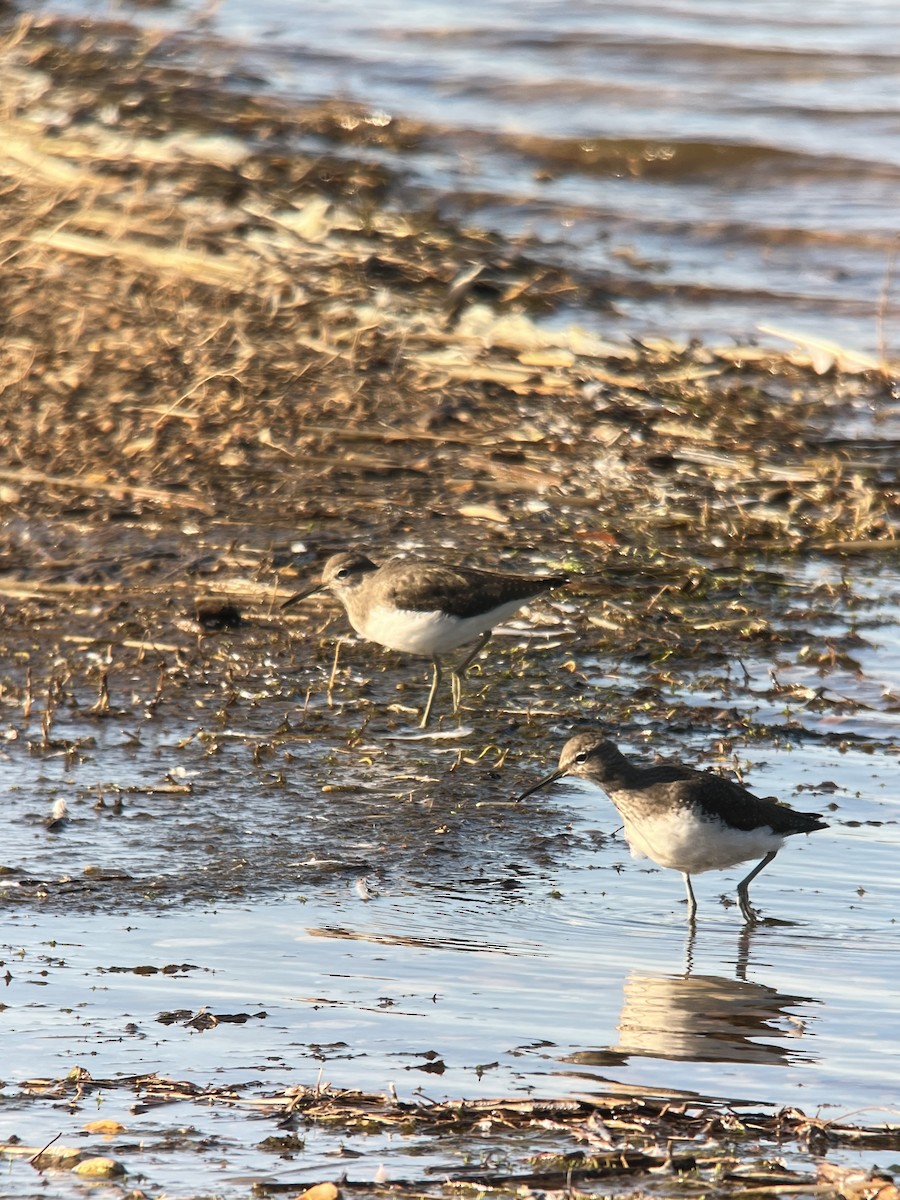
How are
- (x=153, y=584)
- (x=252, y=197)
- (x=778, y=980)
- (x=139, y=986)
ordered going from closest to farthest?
(x=139, y=986) → (x=778, y=980) → (x=153, y=584) → (x=252, y=197)

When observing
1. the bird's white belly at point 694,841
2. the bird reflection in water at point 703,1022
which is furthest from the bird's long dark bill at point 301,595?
the bird reflection in water at point 703,1022

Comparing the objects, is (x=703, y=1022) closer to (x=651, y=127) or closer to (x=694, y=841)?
(x=694, y=841)

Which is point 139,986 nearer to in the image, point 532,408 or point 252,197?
point 532,408

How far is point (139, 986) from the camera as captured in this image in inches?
230

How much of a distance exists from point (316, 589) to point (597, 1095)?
4.70 meters

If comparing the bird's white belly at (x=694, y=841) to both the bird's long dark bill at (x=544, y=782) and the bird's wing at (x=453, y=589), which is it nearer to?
the bird's long dark bill at (x=544, y=782)

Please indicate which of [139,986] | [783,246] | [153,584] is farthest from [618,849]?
[783,246]

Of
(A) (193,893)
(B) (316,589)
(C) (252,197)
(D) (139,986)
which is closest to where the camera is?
(D) (139,986)

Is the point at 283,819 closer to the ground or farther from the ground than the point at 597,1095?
closer to the ground

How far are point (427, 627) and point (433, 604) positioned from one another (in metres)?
0.11

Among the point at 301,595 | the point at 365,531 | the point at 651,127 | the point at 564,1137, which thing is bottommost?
the point at 365,531

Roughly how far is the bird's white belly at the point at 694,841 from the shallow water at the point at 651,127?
314 inches

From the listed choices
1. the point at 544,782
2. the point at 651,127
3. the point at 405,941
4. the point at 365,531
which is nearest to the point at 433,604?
the point at 544,782

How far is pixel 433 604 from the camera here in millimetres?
8758
